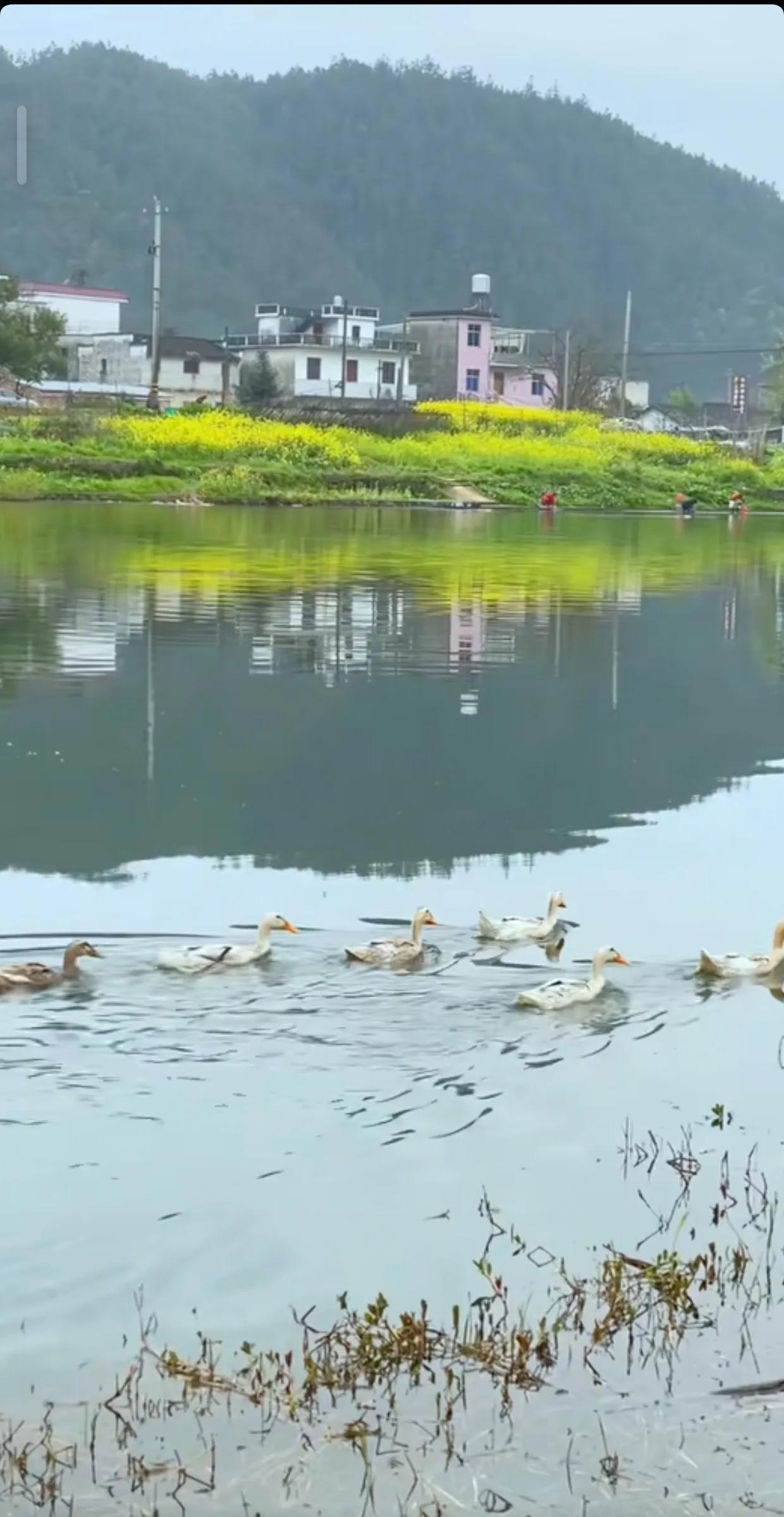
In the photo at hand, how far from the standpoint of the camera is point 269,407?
69500 mm

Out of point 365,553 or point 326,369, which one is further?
point 326,369

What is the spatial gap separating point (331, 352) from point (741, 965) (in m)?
79.1

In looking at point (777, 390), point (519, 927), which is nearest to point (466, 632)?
point (519, 927)

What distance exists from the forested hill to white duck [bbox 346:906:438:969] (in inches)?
4550

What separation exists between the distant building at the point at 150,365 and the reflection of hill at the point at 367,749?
208ft

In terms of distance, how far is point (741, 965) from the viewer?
9945mm

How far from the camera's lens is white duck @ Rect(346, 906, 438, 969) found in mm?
9703

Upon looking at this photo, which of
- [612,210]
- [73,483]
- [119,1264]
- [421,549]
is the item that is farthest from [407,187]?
[119,1264]

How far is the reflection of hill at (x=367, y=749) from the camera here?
1271 centimetres

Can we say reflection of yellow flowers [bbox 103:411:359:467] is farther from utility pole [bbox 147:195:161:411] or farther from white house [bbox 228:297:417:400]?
white house [bbox 228:297:417:400]

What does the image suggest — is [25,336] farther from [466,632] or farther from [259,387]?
[466,632]

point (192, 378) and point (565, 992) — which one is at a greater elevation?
point (192, 378)

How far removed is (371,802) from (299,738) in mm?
2409

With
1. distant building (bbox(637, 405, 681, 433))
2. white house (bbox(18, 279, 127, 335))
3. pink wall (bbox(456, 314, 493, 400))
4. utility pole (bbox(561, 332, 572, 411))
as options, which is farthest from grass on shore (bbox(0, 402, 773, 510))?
distant building (bbox(637, 405, 681, 433))
